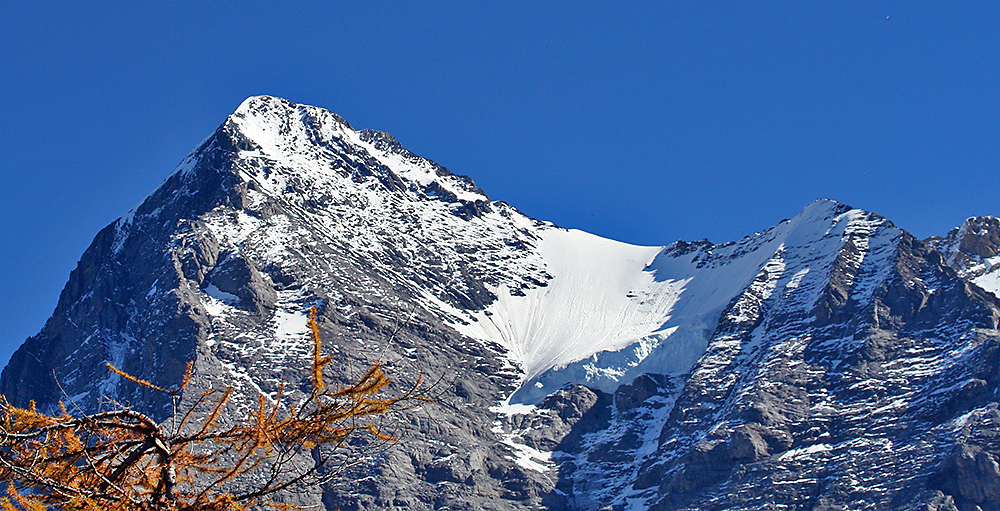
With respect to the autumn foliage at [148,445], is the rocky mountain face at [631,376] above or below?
above

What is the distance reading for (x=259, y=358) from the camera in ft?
553

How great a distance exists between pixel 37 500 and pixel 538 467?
162 meters

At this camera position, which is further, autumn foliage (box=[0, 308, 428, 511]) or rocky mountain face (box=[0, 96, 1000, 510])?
rocky mountain face (box=[0, 96, 1000, 510])

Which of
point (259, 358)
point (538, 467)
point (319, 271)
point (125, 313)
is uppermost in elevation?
point (319, 271)

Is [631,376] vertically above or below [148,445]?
above

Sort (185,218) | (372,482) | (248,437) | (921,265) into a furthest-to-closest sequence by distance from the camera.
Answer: (185,218), (921,265), (372,482), (248,437)

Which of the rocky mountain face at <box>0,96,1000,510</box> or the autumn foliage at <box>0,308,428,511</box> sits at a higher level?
the rocky mountain face at <box>0,96,1000,510</box>

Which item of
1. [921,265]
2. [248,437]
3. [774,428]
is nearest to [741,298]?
[921,265]

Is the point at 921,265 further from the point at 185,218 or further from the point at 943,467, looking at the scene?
the point at 185,218

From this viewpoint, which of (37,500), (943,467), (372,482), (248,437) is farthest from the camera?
(372,482)

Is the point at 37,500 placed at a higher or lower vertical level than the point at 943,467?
lower

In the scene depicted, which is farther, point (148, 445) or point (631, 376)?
point (631, 376)

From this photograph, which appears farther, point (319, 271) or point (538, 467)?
point (319, 271)

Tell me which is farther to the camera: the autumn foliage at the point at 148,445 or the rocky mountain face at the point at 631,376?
the rocky mountain face at the point at 631,376
